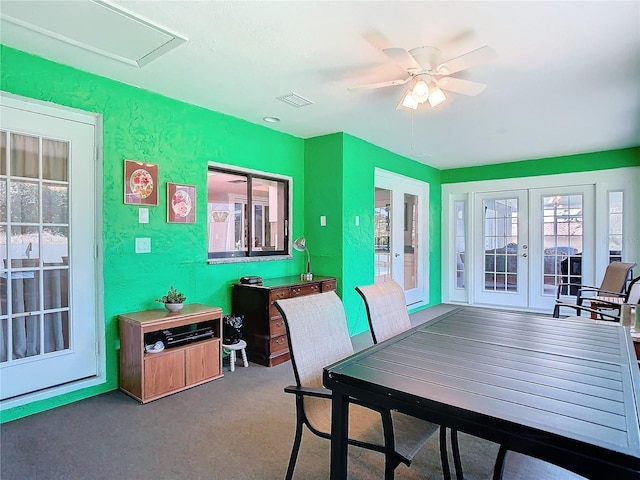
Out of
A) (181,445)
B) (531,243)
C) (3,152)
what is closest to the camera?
(181,445)

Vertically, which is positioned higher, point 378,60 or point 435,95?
point 378,60

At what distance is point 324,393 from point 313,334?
346 millimetres

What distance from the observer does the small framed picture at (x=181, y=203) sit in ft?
10.8

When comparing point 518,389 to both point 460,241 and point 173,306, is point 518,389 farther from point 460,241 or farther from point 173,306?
point 460,241

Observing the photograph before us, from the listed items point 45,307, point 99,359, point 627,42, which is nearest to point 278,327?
point 99,359

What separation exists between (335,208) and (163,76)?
226 cm

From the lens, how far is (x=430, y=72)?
8.30 ft

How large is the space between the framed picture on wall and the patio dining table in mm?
2398

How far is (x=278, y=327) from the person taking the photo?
3600mm

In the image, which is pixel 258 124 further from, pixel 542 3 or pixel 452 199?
pixel 452 199

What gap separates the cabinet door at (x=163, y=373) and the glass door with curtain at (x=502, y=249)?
5.30m

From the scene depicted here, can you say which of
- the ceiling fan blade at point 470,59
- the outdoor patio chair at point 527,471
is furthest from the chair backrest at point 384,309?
the ceiling fan blade at point 470,59

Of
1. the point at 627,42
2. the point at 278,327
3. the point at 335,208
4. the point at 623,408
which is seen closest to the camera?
the point at 623,408

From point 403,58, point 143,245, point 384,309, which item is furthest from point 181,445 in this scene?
point 403,58
